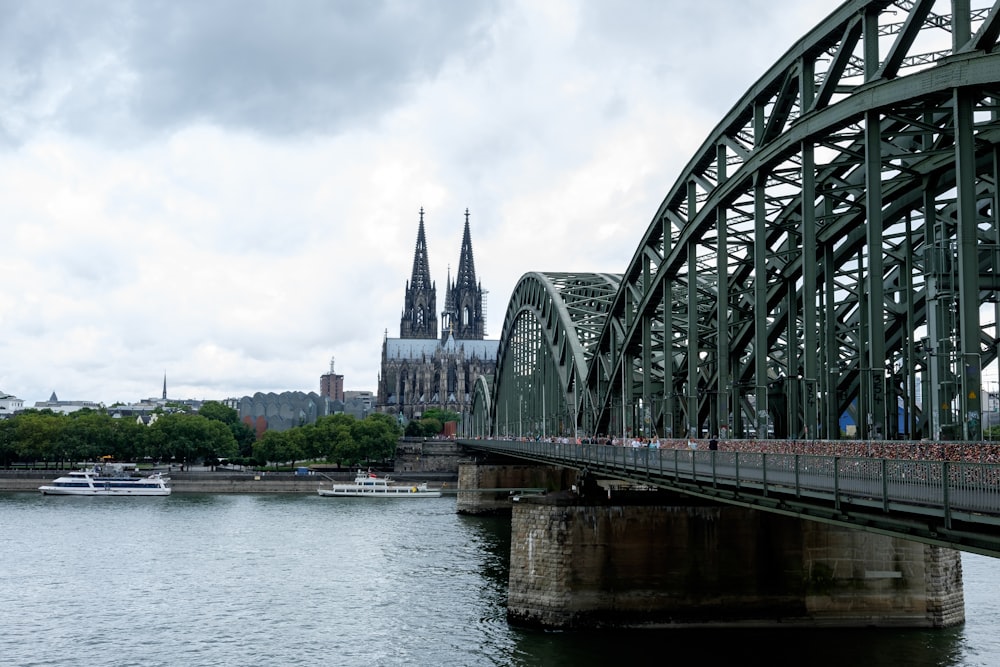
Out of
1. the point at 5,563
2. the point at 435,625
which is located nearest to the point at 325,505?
the point at 5,563

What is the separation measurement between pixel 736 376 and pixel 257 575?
27659 millimetres

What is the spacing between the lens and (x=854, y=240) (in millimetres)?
39781

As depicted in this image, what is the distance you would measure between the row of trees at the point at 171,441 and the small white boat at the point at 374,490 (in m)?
26.3

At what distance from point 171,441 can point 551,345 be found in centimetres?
9066

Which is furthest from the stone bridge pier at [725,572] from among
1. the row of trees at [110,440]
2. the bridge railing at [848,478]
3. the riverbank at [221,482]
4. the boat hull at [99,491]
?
the row of trees at [110,440]

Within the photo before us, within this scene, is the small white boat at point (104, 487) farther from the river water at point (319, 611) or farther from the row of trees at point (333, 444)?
the river water at point (319, 611)

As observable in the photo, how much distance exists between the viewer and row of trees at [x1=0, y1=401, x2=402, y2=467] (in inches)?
5965

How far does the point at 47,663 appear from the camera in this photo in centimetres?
3725

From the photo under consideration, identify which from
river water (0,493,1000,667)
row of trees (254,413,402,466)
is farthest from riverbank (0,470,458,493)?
river water (0,493,1000,667)

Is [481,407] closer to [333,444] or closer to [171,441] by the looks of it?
[333,444]

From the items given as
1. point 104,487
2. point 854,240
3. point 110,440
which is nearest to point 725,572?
point 854,240

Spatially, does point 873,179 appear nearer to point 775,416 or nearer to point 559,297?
point 775,416

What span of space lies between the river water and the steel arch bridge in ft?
25.9

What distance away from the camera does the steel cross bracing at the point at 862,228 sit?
27219mm
